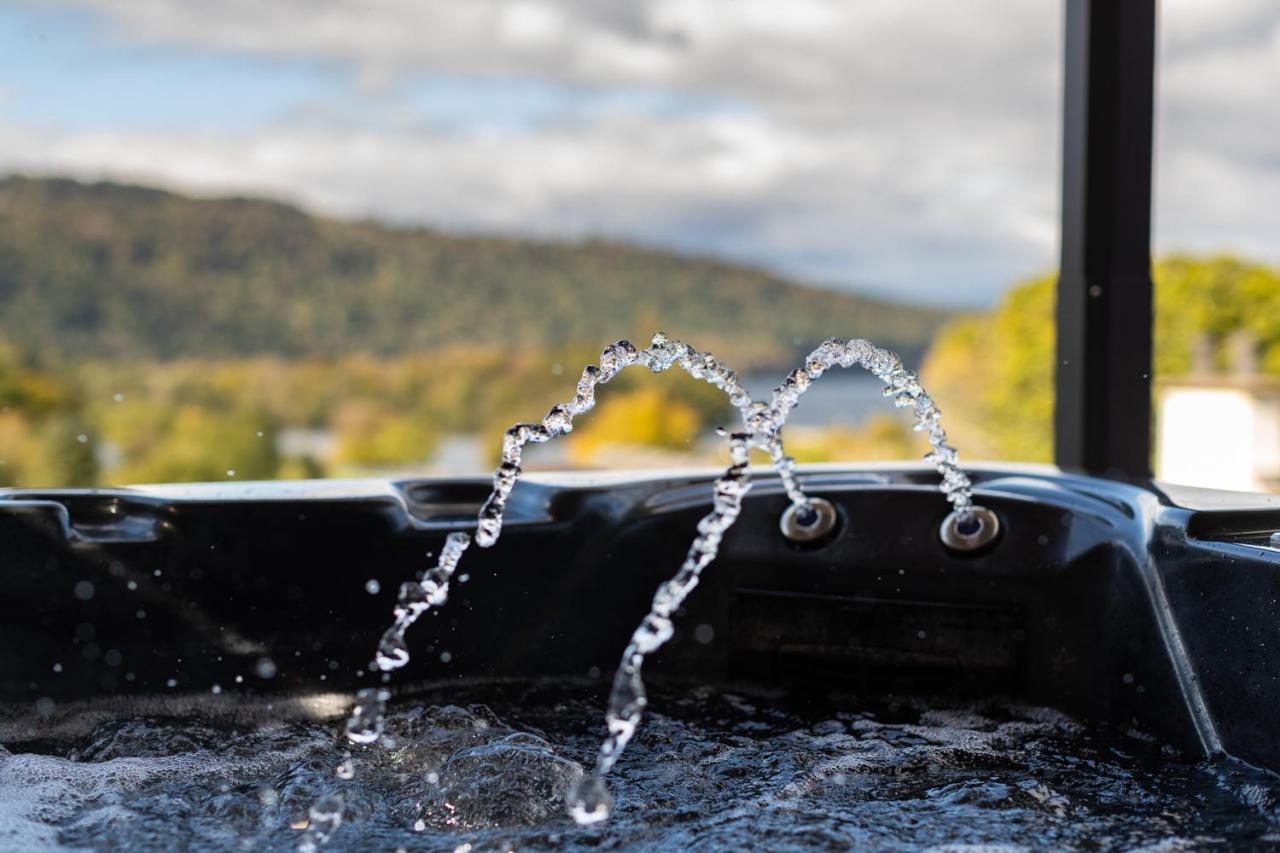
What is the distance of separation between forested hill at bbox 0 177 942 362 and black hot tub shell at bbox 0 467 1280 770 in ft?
18.1

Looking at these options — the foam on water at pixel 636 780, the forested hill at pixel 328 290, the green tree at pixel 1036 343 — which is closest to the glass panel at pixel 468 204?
the forested hill at pixel 328 290

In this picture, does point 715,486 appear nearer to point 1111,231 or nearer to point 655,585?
point 655,585

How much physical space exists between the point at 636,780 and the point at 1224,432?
13.0ft

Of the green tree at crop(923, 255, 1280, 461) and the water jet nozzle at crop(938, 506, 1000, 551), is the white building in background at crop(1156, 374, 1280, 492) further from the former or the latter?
the water jet nozzle at crop(938, 506, 1000, 551)

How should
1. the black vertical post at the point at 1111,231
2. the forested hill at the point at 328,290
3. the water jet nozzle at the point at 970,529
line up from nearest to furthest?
the water jet nozzle at the point at 970,529, the black vertical post at the point at 1111,231, the forested hill at the point at 328,290

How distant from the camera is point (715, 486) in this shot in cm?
145

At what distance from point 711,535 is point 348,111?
638 cm

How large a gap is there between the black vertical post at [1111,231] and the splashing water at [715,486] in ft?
1.93

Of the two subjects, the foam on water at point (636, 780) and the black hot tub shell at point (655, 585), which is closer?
the foam on water at point (636, 780)

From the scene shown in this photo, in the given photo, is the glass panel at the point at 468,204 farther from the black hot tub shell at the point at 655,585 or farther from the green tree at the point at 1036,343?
the black hot tub shell at the point at 655,585

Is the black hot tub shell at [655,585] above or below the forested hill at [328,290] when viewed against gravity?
below

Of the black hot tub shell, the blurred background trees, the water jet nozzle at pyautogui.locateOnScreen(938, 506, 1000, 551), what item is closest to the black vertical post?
the black hot tub shell

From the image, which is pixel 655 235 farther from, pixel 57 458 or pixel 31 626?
pixel 31 626

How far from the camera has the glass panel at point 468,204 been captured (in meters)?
6.96
